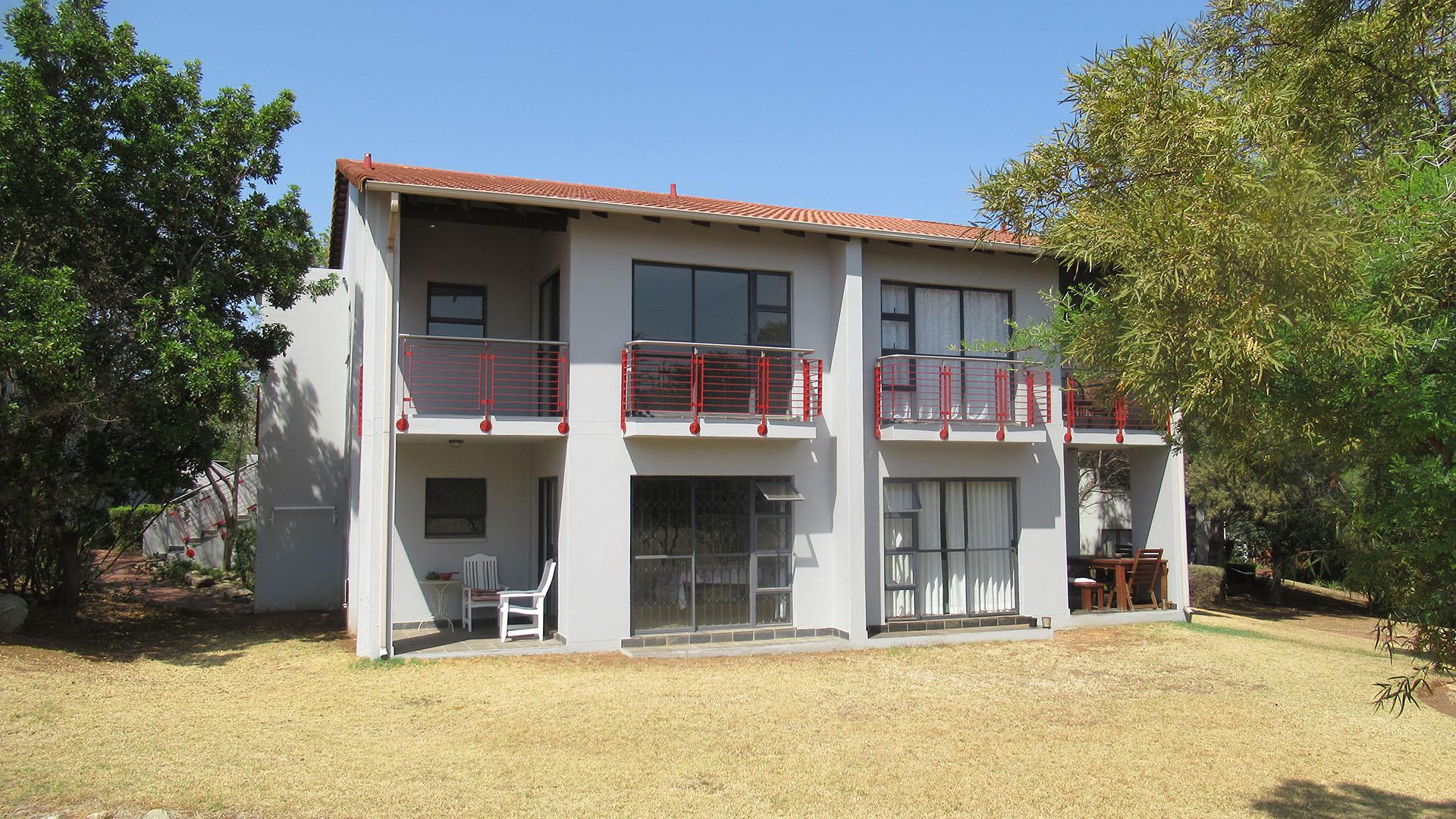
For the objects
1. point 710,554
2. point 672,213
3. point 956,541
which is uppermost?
point 672,213

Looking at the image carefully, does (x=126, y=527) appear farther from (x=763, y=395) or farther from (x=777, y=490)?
(x=763, y=395)

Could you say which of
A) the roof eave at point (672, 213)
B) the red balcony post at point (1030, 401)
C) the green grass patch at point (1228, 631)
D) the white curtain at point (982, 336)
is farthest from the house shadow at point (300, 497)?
the green grass patch at point (1228, 631)

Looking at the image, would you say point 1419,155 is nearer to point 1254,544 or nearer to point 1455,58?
point 1455,58

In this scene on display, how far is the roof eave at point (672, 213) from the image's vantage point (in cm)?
1177

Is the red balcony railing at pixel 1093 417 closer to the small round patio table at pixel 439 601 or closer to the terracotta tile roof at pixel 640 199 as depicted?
the terracotta tile roof at pixel 640 199

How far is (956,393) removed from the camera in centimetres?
1477

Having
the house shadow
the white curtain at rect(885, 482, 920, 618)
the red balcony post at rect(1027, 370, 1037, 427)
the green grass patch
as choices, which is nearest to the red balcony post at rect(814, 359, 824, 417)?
the white curtain at rect(885, 482, 920, 618)

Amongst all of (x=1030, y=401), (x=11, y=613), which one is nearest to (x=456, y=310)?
(x=11, y=613)

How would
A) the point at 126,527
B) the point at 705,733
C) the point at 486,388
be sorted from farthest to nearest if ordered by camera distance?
1. the point at 126,527
2. the point at 486,388
3. the point at 705,733

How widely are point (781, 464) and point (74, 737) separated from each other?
8580mm

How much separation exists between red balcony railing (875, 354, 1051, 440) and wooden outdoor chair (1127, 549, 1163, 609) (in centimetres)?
306

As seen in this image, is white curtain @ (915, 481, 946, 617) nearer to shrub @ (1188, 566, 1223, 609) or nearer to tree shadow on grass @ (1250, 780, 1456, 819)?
tree shadow on grass @ (1250, 780, 1456, 819)

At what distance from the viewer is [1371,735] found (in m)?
9.31

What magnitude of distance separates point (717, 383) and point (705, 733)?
567 centimetres
